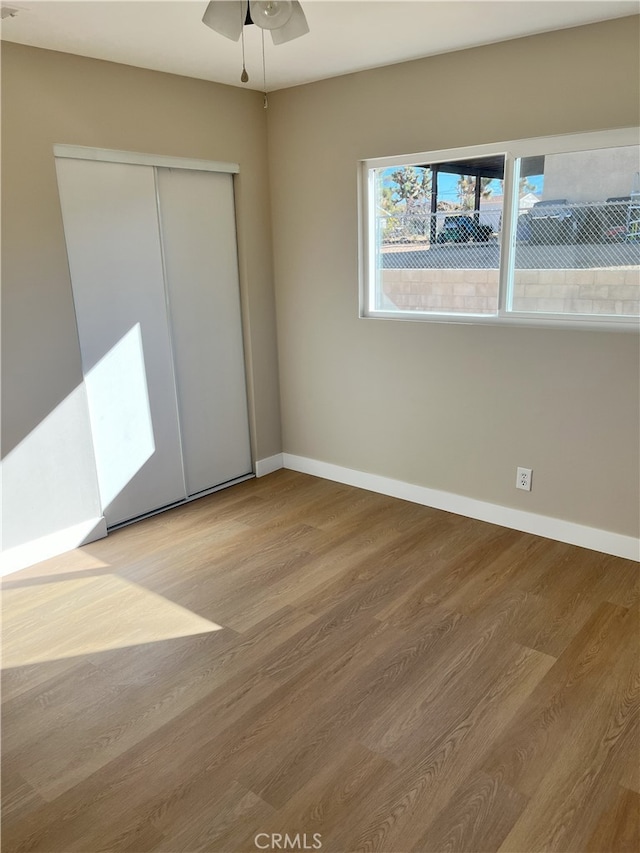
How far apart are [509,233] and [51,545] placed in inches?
115

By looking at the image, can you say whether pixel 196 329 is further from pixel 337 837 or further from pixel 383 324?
pixel 337 837

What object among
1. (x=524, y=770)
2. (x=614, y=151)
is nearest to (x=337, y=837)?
(x=524, y=770)

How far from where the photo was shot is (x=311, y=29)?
Result: 2680mm

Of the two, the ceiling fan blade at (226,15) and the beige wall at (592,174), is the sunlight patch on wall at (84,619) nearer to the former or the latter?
the ceiling fan blade at (226,15)

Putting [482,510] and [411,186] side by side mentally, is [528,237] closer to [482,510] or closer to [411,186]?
[411,186]

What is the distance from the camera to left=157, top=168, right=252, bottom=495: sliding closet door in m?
3.61

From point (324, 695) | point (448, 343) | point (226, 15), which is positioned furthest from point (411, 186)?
point (324, 695)

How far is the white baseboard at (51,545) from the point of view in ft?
10.2

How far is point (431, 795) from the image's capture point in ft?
5.93

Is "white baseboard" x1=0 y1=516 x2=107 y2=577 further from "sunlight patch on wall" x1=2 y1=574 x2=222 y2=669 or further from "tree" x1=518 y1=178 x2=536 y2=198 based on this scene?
"tree" x1=518 y1=178 x2=536 y2=198

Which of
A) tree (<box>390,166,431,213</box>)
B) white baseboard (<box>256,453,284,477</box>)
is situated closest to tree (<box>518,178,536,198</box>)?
tree (<box>390,166,431,213</box>)

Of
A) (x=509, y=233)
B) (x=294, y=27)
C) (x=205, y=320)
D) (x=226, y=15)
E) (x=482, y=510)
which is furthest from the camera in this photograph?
(x=205, y=320)

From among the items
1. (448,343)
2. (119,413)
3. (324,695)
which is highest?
(448,343)

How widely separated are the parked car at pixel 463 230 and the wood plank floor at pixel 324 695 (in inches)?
63.7
